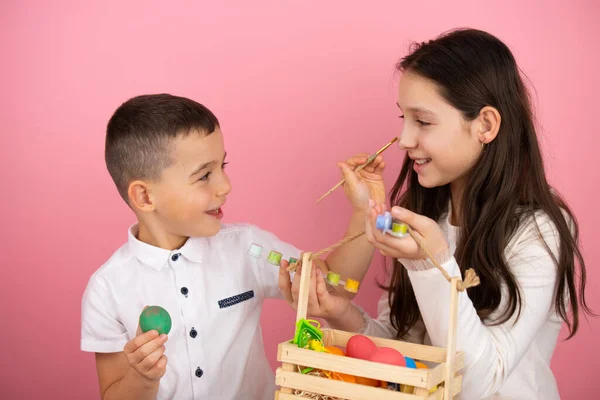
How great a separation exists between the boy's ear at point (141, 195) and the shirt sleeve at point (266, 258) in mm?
300

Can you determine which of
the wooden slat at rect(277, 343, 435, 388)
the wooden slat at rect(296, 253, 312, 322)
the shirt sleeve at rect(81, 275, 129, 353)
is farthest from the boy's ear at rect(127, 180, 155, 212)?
the wooden slat at rect(277, 343, 435, 388)

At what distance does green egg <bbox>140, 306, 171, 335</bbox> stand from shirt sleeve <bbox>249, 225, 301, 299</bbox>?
40cm

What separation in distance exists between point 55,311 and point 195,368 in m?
0.99

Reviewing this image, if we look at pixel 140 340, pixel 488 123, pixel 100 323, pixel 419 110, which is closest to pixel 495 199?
pixel 488 123

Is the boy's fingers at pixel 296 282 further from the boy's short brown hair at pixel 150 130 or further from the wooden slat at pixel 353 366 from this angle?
the boy's short brown hair at pixel 150 130

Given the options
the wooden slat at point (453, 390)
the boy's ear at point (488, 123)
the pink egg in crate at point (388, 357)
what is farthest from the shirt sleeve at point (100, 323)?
the boy's ear at point (488, 123)

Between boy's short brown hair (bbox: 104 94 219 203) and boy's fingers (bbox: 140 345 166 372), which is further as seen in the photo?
boy's short brown hair (bbox: 104 94 219 203)

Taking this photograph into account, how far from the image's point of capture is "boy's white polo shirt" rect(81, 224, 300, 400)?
73.7 inches

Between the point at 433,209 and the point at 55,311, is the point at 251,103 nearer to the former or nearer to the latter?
the point at 433,209

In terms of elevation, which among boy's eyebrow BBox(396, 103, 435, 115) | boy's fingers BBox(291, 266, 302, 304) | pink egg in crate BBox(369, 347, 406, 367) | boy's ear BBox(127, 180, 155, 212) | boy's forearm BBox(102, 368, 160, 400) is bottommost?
boy's forearm BBox(102, 368, 160, 400)

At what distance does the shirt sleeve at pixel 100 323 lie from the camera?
1.85m

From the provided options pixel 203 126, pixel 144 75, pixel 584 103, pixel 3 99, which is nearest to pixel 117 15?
pixel 144 75

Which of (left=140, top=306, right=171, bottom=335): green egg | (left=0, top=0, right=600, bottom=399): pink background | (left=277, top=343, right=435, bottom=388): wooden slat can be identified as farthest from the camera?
(left=0, top=0, right=600, bottom=399): pink background

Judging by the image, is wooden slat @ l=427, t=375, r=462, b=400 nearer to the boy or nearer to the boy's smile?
the boy
